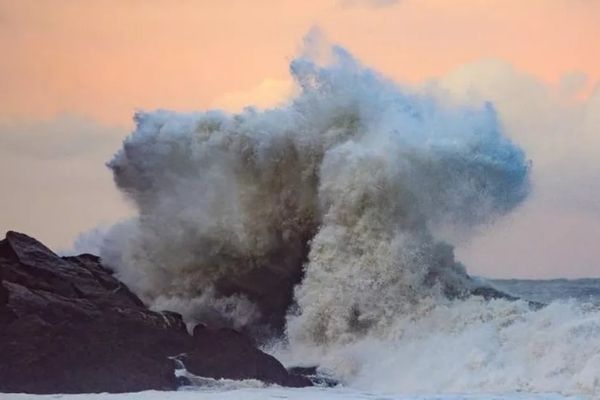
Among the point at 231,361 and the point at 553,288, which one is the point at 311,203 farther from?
the point at 553,288

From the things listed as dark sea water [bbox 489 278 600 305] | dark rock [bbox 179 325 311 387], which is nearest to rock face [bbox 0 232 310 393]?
dark rock [bbox 179 325 311 387]

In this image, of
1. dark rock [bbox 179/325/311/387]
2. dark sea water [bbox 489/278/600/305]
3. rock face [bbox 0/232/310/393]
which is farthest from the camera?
dark sea water [bbox 489/278/600/305]

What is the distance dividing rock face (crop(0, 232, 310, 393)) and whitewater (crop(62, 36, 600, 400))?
4.89 ft

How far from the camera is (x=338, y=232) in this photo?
16.6 m

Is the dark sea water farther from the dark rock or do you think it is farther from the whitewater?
the dark rock

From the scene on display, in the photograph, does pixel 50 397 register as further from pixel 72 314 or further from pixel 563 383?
pixel 563 383

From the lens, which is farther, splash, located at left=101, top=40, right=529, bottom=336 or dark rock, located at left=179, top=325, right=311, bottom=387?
splash, located at left=101, top=40, right=529, bottom=336

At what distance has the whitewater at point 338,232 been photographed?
536 inches

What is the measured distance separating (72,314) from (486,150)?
835 cm

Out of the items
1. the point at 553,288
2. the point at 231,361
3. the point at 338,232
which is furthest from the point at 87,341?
the point at 553,288

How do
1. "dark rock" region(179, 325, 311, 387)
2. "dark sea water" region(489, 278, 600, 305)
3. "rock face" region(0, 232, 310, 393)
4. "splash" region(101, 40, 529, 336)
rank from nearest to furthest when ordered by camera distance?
"rock face" region(0, 232, 310, 393) < "dark rock" region(179, 325, 311, 387) < "splash" region(101, 40, 529, 336) < "dark sea water" region(489, 278, 600, 305)

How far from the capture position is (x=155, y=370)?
11570 millimetres

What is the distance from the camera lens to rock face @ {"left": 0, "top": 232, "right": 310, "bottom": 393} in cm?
1126

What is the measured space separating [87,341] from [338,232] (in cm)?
572
